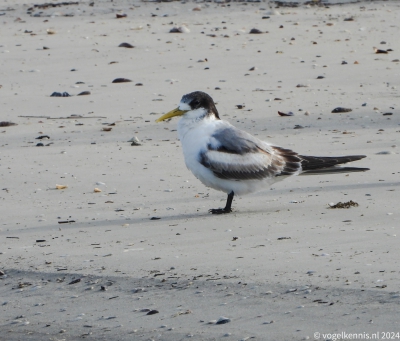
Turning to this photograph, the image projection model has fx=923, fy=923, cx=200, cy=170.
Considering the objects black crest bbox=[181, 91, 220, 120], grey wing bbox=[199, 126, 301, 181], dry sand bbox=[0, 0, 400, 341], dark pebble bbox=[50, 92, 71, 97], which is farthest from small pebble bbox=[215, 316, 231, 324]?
dark pebble bbox=[50, 92, 71, 97]

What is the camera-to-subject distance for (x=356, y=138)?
26.0 ft

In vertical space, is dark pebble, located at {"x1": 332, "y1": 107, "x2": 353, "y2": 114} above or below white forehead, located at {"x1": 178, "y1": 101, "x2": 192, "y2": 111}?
below

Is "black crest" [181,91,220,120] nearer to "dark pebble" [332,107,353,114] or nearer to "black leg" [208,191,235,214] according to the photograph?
"black leg" [208,191,235,214]

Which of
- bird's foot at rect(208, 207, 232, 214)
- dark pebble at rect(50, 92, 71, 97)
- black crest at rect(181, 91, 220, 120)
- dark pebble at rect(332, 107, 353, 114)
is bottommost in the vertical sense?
dark pebble at rect(50, 92, 71, 97)

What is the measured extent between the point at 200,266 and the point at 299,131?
364cm

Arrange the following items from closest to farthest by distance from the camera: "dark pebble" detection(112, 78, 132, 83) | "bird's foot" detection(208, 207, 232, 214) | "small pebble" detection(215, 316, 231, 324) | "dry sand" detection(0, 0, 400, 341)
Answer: "small pebble" detection(215, 316, 231, 324) < "dry sand" detection(0, 0, 400, 341) < "bird's foot" detection(208, 207, 232, 214) < "dark pebble" detection(112, 78, 132, 83)

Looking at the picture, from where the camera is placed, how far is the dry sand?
4.28m

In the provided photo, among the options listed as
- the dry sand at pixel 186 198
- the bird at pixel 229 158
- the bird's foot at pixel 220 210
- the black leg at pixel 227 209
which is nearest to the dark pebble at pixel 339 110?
the dry sand at pixel 186 198

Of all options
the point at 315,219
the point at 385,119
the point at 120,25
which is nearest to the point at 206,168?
the point at 315,219

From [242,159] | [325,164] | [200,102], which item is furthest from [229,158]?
[325,164]

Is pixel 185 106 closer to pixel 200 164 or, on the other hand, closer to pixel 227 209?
pixel 200 164

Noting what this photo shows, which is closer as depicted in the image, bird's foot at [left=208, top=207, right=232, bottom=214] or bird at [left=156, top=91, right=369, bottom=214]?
bird's foot at [left=208, top=207, right=232, bottom=214]

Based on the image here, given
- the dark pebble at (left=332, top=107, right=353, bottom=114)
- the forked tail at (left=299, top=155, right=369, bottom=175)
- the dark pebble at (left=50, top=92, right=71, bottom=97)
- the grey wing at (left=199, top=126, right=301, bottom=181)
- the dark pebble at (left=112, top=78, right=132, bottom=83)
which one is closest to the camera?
the grey wing at (left=199, top=126, right=301, bottom=181)

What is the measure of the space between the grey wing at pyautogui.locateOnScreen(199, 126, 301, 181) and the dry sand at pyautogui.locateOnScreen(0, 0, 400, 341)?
0.24m
